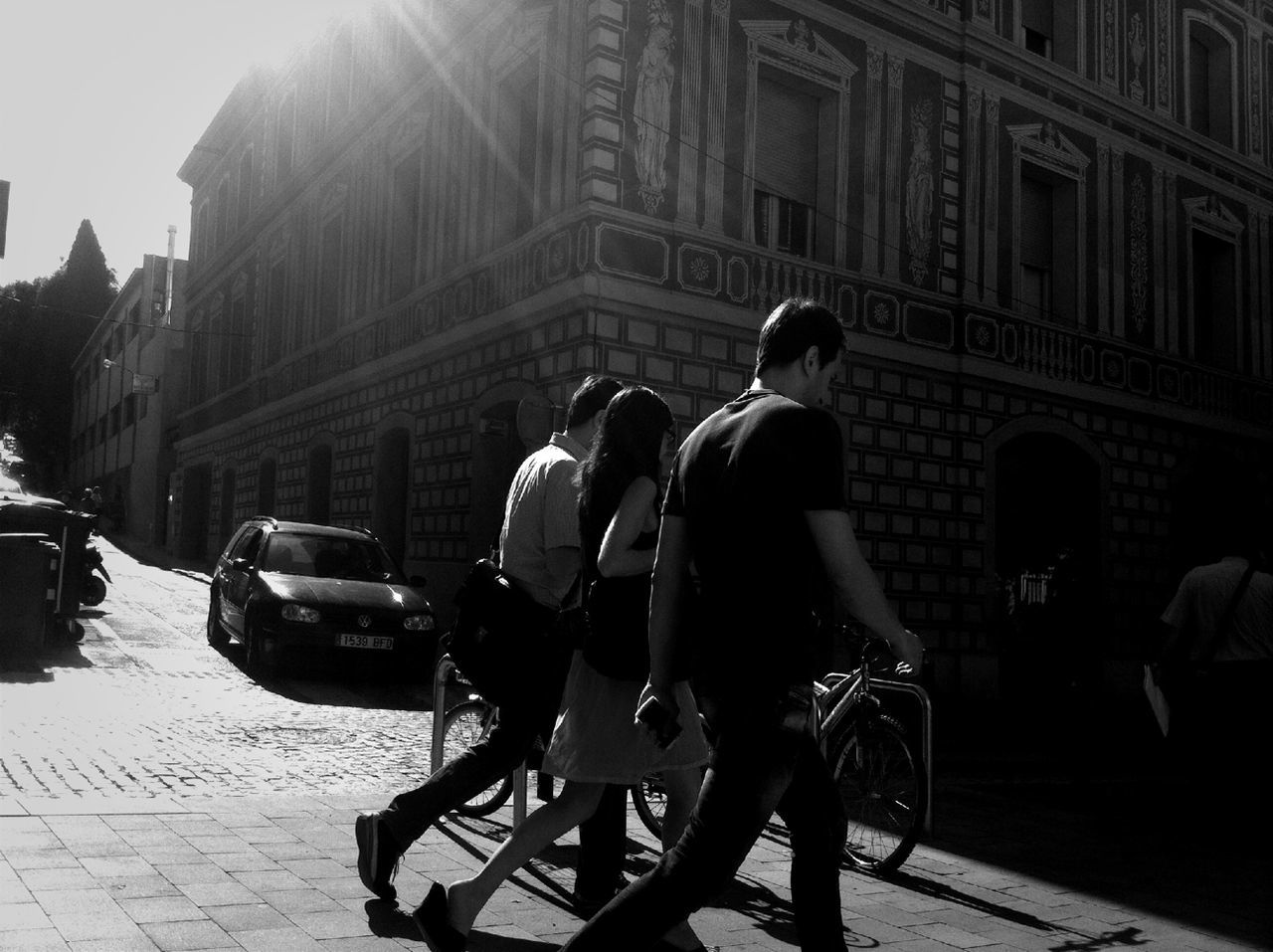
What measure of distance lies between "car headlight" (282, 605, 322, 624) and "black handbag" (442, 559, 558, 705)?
801cm

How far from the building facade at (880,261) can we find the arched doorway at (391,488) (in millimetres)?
46

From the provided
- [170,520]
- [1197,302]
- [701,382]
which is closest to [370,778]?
[701,382]

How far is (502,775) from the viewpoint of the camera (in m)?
4.66

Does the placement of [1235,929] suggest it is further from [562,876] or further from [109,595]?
[109,595]

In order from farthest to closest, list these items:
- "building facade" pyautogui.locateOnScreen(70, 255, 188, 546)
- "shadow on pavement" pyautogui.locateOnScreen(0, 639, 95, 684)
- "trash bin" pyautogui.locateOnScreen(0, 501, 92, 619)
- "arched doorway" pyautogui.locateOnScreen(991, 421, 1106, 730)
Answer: "building facade" pyautogui.locateOnScreen(70, 255, 188, 546) < "arched doorway" pyautogui.locateOnScreen(991, 421, 1106, 730) < "trash bin" pyautogui.locateOnScreen(0, 501, 92, 619) < "shadow on pavement" pyautogui.locateOnScreen(0, 639, 95, 684)

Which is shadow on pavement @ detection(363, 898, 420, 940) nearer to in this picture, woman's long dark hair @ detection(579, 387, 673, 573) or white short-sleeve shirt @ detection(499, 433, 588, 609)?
white short-sleeve shirt @ detection(499, 433, 588, 609)

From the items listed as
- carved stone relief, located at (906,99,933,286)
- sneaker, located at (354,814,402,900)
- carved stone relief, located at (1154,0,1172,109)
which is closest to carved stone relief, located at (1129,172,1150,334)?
carved stone relief, located at (1154,0,1172,109)

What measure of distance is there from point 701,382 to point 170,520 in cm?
2854

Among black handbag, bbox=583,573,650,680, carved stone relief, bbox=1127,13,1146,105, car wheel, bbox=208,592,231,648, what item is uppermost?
carved stone relief, bbox=1127,13,1146,105

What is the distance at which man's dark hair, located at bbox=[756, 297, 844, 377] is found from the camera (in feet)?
11.1

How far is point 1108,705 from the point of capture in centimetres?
1772

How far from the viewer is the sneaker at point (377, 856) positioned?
14.9ft

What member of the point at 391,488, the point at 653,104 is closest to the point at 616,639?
the point at 653,104

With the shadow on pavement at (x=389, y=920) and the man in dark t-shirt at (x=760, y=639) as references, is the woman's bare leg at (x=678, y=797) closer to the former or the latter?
the shadow on pavement at (x=389, y=920)
